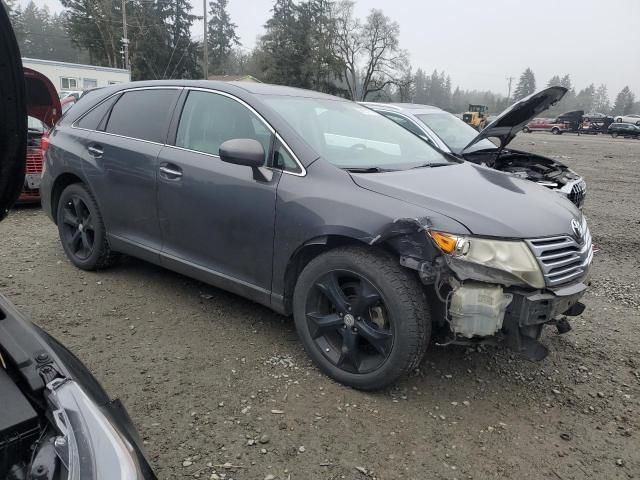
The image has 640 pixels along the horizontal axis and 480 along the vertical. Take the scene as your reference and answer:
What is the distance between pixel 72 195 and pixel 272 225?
237 centimetres

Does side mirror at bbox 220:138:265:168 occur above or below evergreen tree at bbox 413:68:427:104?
below

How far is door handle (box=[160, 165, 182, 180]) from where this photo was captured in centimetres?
340

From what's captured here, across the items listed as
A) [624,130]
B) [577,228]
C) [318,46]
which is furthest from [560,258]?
[318,46]

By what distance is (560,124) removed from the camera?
38.9m

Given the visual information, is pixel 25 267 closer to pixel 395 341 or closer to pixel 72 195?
pixel 72 195

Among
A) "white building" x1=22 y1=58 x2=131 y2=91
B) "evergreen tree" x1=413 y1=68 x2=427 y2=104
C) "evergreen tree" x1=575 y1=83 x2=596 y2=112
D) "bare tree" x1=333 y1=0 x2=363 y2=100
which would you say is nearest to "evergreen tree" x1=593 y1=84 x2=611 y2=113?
"evergreen tree" x1=575 y1=83 x2=596 y2=112

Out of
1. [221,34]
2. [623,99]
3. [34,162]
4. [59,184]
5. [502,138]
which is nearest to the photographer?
[59,184]

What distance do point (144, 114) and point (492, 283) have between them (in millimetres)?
2963

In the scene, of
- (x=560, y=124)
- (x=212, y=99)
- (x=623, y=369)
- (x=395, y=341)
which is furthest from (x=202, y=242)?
(x=560, y=124)

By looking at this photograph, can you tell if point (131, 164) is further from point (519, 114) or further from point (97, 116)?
point (519, 114)

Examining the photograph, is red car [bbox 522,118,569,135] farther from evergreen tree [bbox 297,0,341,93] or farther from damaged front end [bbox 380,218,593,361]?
damaged front end [bbox 380,218,593,361]

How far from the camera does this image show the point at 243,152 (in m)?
2.86

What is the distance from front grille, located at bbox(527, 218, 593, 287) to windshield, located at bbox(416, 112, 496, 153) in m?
3.92

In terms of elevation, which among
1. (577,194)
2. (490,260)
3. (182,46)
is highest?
(182,46)
